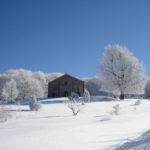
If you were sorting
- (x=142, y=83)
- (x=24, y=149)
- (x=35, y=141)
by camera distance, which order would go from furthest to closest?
(x=142, y=83) < (x=35, y=141) < (x=24, y=149)

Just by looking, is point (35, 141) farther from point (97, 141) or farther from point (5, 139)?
point (97, 141)

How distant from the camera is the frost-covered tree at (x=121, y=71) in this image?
105 feet

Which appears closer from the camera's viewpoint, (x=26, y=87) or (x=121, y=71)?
(x=121, y=71)

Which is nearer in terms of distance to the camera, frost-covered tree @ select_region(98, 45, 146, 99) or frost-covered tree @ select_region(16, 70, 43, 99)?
frost-covered tree @ select_region(98, 45, 146, 99)

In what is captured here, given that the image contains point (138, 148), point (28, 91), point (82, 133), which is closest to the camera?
point (138, 148)

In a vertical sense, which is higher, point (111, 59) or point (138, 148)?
point (111, 59)

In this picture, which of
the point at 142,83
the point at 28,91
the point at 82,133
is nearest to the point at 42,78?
the point at 28,91

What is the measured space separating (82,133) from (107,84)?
26.3 meters

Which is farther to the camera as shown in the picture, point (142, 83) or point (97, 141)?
point (142, 83)

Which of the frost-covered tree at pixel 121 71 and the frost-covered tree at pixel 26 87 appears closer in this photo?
the frost-covered tree at pixel 121 71

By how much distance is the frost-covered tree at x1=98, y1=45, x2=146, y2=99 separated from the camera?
3203cm

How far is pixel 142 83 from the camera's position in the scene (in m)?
32.1

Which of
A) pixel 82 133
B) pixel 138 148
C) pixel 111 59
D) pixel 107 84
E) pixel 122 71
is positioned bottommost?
pixel 82 133

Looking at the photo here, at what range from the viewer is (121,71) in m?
32.7
